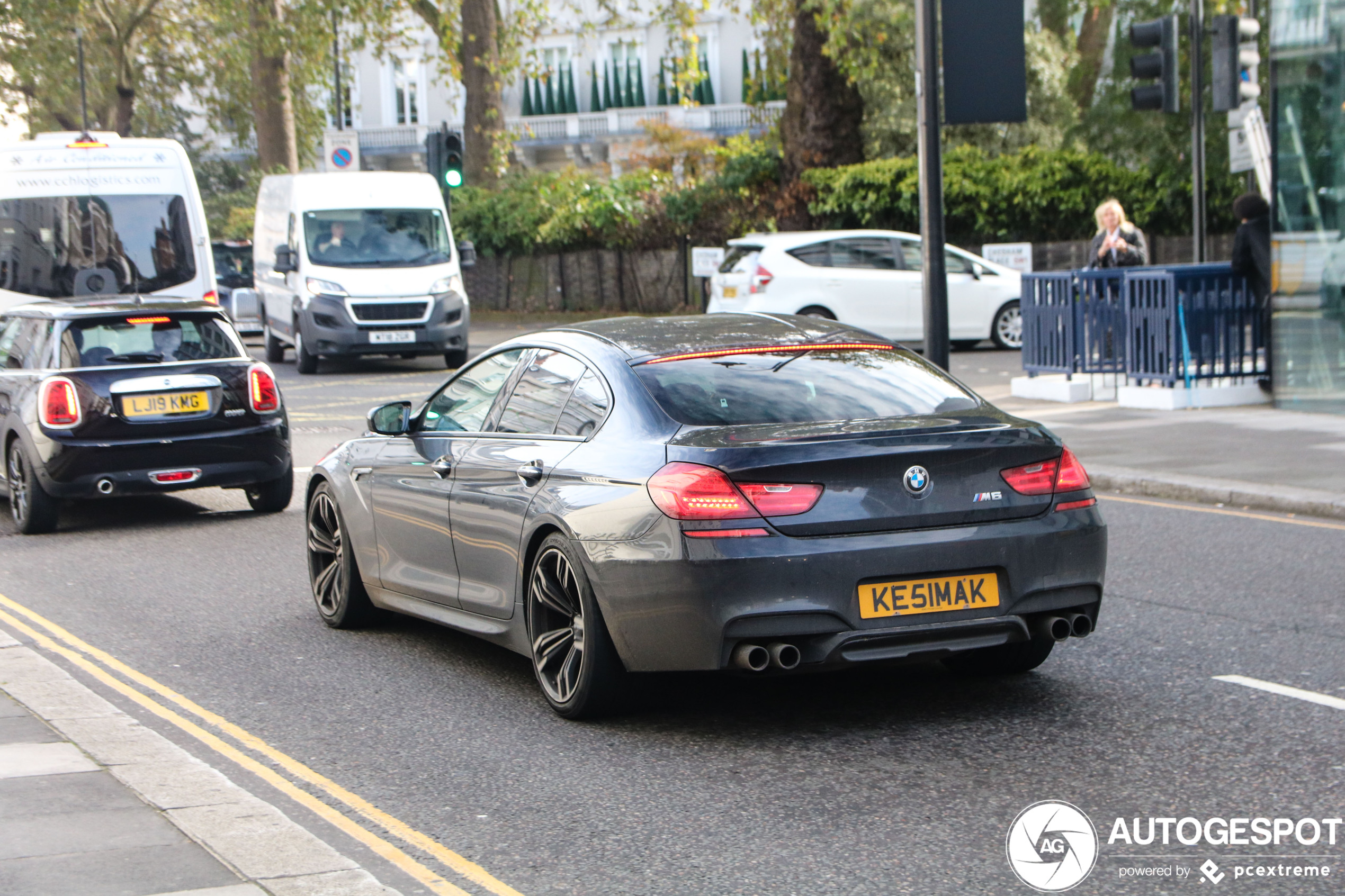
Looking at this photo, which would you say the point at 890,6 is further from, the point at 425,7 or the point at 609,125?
the point at 609,125

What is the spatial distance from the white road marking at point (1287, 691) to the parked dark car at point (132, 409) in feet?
23.4

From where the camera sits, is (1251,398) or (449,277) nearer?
(1251,398)

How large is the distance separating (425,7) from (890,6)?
12413mm

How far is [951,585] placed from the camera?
215 inches

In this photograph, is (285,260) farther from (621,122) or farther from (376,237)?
(621,122)

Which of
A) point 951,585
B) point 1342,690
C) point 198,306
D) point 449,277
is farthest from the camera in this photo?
point 449,277

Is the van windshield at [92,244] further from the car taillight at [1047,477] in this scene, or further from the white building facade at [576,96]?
the white building facade at [576,96]

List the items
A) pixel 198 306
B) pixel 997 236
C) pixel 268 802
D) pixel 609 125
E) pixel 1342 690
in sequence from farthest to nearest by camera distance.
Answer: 1. pixel 609 125
2. pixel 997 236
3. pixel 198 306
4. pixel 1342 690
5. pixel 268 802

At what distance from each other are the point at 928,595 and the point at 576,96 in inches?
2534

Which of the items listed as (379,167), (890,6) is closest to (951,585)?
(890,6)

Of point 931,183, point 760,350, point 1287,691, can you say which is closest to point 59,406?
point 760,350

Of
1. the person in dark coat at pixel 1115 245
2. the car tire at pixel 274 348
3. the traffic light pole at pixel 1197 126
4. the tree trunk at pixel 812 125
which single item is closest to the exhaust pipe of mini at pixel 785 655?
the traffic light pole at pixel 1197 126

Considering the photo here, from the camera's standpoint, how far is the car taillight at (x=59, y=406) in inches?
434

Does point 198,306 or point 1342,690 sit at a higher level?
point 198,306
